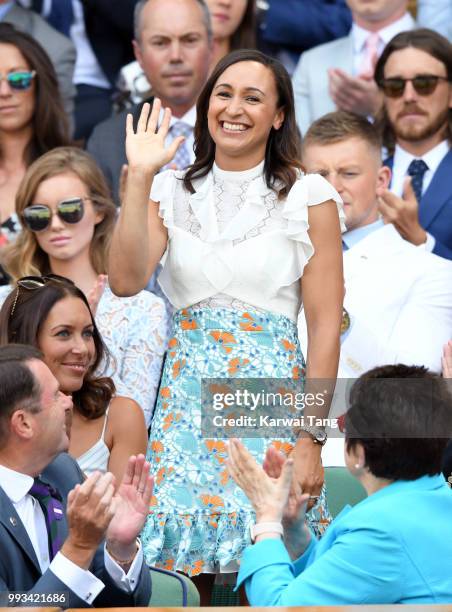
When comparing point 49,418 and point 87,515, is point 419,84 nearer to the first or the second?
point 49,418

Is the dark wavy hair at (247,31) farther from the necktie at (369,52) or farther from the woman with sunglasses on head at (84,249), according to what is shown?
the woman with sunglasses on head at (84,249)

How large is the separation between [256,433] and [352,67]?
12.0 feet

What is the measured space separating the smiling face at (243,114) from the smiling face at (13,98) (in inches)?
94.2

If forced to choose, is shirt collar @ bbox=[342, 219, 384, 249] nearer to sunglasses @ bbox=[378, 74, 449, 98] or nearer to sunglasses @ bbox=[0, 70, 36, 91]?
sunglasses @ bbox=[378, 74, 449, 98]

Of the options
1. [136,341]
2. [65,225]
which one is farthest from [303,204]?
[65,225]

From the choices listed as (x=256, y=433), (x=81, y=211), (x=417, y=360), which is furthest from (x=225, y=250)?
(x=81, y=211)

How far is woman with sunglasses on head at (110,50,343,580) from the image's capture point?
3855mm

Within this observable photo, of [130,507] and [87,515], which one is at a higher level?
[87,515]

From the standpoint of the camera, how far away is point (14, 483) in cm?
338

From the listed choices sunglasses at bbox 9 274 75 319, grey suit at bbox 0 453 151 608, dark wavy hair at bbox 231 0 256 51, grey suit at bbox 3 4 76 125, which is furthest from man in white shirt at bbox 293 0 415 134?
grey suit at bbox 0 453 151 608

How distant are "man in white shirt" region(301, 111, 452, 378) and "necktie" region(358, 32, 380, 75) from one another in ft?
4.19

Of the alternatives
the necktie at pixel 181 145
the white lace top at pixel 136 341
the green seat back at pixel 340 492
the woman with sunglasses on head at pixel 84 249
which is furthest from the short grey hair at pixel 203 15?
the green seat back at pixel 340 492

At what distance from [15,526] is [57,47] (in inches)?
171

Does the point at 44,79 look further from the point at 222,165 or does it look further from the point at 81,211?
the point at 222,165
